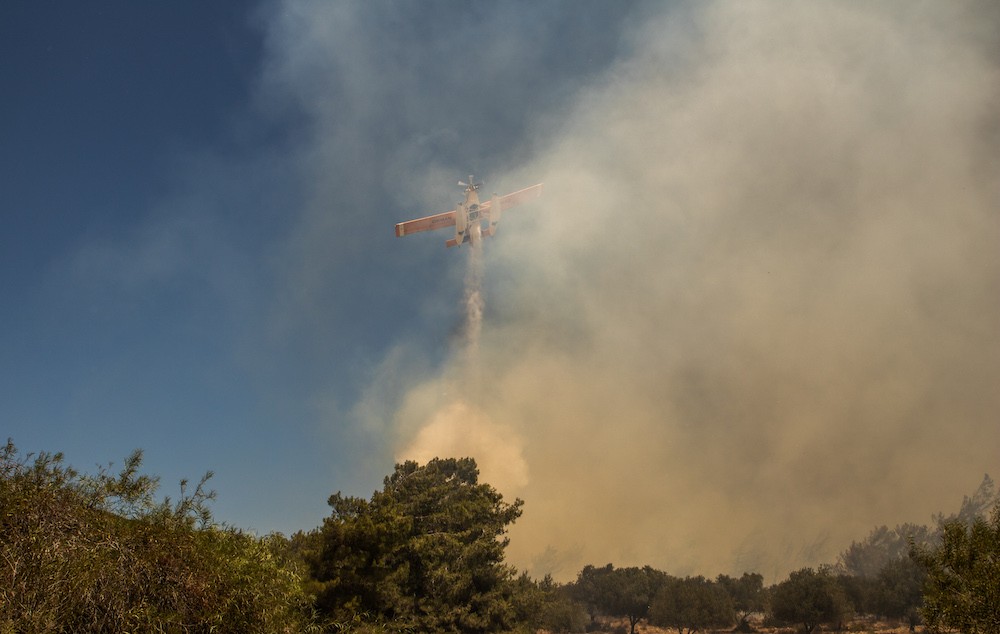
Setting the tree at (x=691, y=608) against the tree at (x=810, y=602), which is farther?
the tree at (x=691, y=608)

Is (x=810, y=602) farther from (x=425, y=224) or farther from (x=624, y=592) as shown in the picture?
(x=425, y=224)

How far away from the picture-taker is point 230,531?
2438 cm

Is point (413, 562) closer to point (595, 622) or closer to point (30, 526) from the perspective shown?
point (30, 526)

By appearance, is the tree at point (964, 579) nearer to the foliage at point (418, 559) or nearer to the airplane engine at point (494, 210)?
the foliage at point (418, 559)

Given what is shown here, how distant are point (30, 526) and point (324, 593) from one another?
21059mm

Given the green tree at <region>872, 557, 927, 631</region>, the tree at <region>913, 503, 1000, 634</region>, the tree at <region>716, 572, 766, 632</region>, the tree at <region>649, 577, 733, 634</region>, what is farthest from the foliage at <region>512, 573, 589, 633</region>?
the green tree at <region>872, 557, 927, 631</region>

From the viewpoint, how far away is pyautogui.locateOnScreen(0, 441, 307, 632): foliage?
1644cm

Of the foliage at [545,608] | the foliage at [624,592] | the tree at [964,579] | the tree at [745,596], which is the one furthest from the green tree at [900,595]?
the tree at [964,579]

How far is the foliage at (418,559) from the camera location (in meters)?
37.9

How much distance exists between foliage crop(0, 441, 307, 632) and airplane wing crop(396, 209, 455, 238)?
7202 centimetres

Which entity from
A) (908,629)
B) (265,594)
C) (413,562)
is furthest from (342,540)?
(908,629)

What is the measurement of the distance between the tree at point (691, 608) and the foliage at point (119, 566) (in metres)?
95.9

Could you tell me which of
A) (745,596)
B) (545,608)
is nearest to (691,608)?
(745,596)

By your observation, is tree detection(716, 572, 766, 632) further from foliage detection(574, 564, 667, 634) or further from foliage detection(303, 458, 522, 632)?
foliage detection(303, 458, 522, 632)
